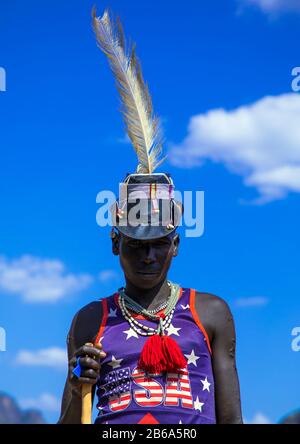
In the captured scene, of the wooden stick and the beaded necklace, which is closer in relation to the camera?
the wooden stick

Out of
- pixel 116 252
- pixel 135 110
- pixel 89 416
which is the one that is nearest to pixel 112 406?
pixel 89 416

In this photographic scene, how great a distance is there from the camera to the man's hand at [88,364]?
5.07m

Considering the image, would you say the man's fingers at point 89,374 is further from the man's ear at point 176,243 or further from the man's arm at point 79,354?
the man's ear at point 176,243

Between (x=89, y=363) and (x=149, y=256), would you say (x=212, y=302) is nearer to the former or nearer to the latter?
(x=149, y=256)

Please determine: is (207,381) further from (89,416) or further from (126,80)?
(126,80)

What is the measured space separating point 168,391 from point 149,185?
4.27ft

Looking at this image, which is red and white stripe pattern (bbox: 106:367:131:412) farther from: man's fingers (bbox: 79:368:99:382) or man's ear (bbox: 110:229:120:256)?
man's ear (bbox: 110:229:120:256)

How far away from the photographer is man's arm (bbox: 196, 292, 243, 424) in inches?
206

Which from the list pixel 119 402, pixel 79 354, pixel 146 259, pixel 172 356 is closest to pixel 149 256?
pixel 146 259

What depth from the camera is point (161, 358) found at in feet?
16.7

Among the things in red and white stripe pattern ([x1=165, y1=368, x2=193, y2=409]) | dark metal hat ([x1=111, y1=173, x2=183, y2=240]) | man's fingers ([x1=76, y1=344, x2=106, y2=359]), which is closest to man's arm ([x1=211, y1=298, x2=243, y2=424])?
red and white stripe pattern ([x1=165, y1=368, x2=193, y2=409])

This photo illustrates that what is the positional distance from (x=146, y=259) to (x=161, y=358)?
62 centimetres

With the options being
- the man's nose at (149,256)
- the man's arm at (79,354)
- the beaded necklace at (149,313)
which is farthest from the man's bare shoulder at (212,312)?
the man's arm at (79,354)
